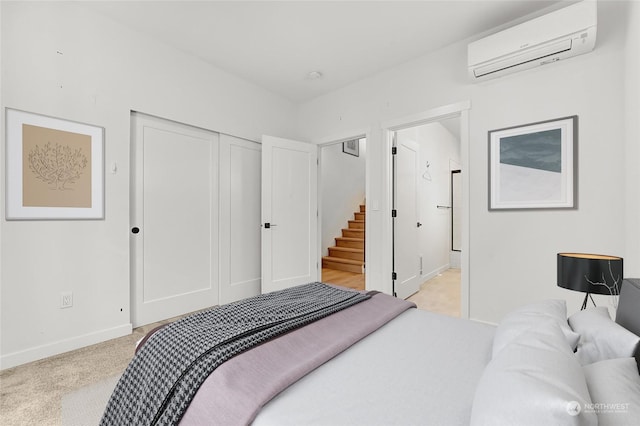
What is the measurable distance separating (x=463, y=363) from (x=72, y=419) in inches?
76.9

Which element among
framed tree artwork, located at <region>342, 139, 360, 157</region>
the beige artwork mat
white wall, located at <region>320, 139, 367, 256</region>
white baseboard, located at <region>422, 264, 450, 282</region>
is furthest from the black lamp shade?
framed tree artwork, located at <region>342, 139, 360, 157</region>

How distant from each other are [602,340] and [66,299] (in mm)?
3271

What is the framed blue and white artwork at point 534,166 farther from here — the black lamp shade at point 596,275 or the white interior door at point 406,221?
the white interior door at point 406,221

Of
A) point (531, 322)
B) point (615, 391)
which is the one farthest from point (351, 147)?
point (615, 391)

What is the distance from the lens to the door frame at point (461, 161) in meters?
2.78

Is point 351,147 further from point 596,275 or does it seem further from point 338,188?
point 596,275

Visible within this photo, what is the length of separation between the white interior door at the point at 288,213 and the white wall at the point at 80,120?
3.95 ft

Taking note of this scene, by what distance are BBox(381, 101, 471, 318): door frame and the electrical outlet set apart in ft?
9.63

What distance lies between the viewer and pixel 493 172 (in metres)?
2.62

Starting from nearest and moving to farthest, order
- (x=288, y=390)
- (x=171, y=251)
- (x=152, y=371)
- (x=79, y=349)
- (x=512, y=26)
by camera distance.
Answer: (x=288, y=390) → (x=152, y=371) → (x=79, y=349) → (x=512, y=26) → (x=171, y=251)

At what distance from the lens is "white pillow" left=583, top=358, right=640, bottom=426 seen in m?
0.64

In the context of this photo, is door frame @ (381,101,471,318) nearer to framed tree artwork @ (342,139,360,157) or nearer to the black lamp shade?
the black lamp shade

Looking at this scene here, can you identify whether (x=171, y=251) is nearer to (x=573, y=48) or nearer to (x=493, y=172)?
(x=493, y=172)

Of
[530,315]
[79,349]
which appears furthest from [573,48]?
[79,349]
